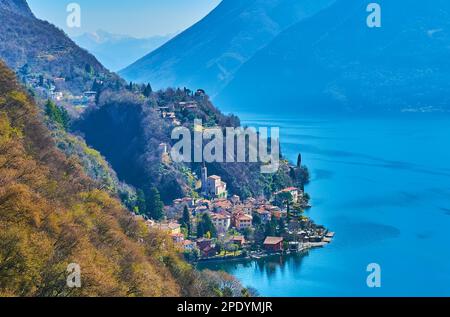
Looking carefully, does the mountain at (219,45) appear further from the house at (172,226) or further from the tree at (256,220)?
the house at (172,226)

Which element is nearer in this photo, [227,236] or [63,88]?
[227,236]

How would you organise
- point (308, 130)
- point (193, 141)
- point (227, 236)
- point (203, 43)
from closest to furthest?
point (227, 236) < point (193, 141) < point (308, 130) < point (203, 43)

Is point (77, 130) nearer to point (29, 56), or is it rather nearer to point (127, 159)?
point (127, 159)

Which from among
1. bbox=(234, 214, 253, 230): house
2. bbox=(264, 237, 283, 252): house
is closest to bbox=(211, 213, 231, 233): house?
bbox=(234, 214, 253, 230): house

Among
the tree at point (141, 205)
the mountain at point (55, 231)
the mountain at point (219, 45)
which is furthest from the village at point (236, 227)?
the mountain at point (219, 45)

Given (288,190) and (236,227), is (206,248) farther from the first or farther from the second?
(288,190)

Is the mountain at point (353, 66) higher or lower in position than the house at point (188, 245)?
higher

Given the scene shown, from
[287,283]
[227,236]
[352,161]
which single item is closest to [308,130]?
[352,161]
